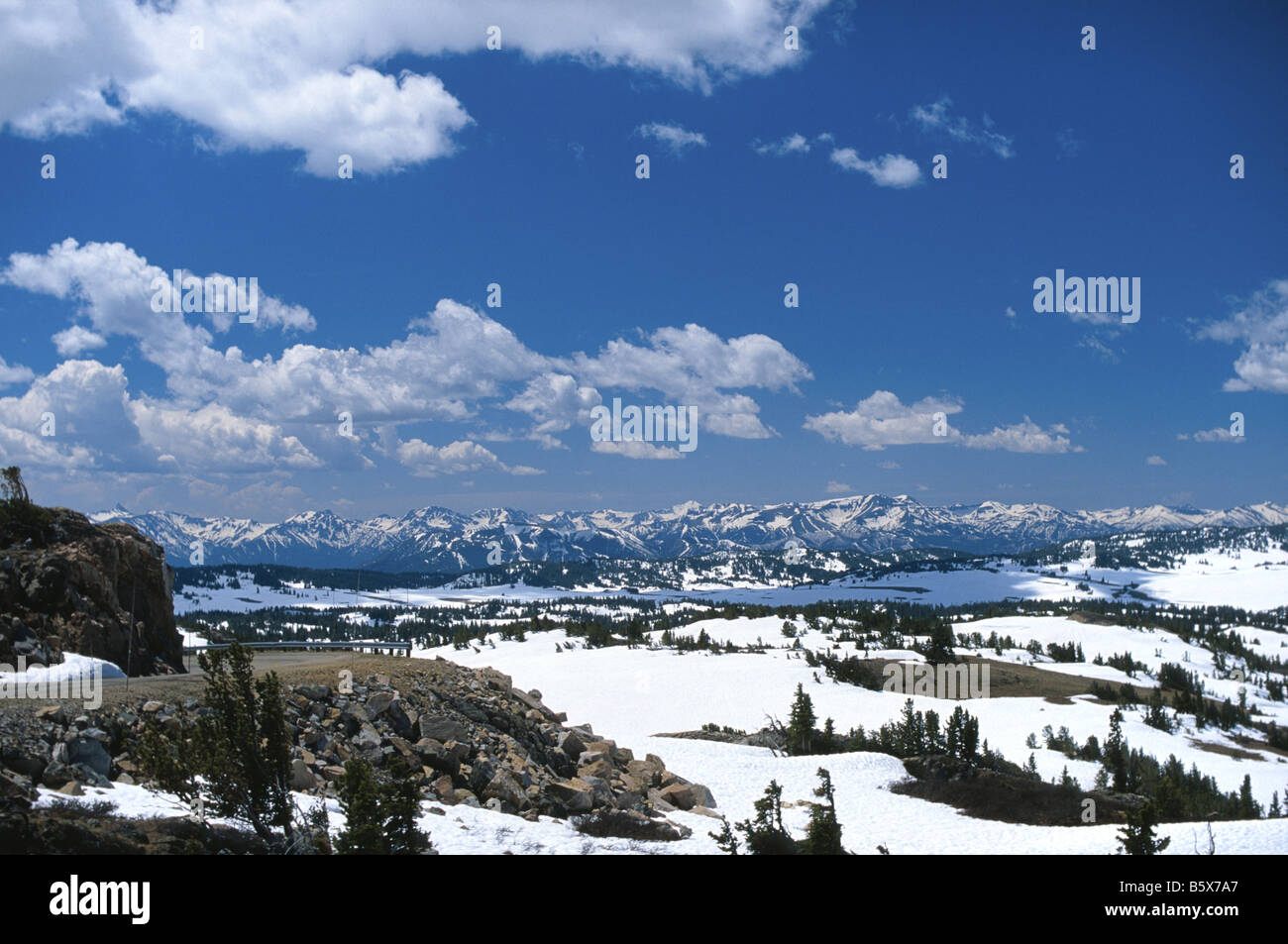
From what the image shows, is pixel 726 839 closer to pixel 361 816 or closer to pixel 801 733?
pixel 361 816

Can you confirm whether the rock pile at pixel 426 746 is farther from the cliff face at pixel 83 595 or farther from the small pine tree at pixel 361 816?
the cliff face at pixel 83 595

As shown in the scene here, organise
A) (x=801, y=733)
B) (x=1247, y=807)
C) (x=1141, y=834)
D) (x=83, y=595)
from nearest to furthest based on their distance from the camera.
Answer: (x=1141, y=834) → (x=83, y=595) → (x=801, y=733) → (x=1247, y=807)

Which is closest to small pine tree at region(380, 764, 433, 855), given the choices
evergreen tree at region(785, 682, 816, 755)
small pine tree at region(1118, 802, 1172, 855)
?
small pine tree at region(1118, 802, 1172, 855)

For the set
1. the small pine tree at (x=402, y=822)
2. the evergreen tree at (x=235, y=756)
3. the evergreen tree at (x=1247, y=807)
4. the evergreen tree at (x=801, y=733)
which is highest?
the evergreen tree at (x=235, y=756)

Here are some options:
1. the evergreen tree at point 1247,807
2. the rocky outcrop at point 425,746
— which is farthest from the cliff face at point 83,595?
the evergreen tree at point 1247,807

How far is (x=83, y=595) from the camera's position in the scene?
108 feet

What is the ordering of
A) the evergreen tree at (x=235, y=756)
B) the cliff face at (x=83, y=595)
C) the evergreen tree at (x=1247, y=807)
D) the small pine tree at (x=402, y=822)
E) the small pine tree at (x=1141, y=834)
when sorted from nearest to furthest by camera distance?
1. the evergreen tree at (x=235, y=756)
2. the small pine tree at (x=402, y=822)
3. the small pine tree at (x=1141, y=834)
4. the cliff face at (x=83, y=595)
5. the evergreen tree at (x=1247, y=807)

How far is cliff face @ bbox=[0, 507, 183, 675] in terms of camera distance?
29922 millimetres

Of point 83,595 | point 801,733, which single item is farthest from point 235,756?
point 801,733

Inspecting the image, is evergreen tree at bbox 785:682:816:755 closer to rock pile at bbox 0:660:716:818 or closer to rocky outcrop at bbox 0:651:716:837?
rocky outcrop at bbox 0:651:716:837

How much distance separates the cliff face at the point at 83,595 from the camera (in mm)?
29922

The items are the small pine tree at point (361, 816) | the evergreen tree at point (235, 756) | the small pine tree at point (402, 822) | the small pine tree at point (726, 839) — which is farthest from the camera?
the small pine tree at point (726, 839)

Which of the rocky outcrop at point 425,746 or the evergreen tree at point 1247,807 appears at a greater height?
the rocky outcrop at point 425,746
